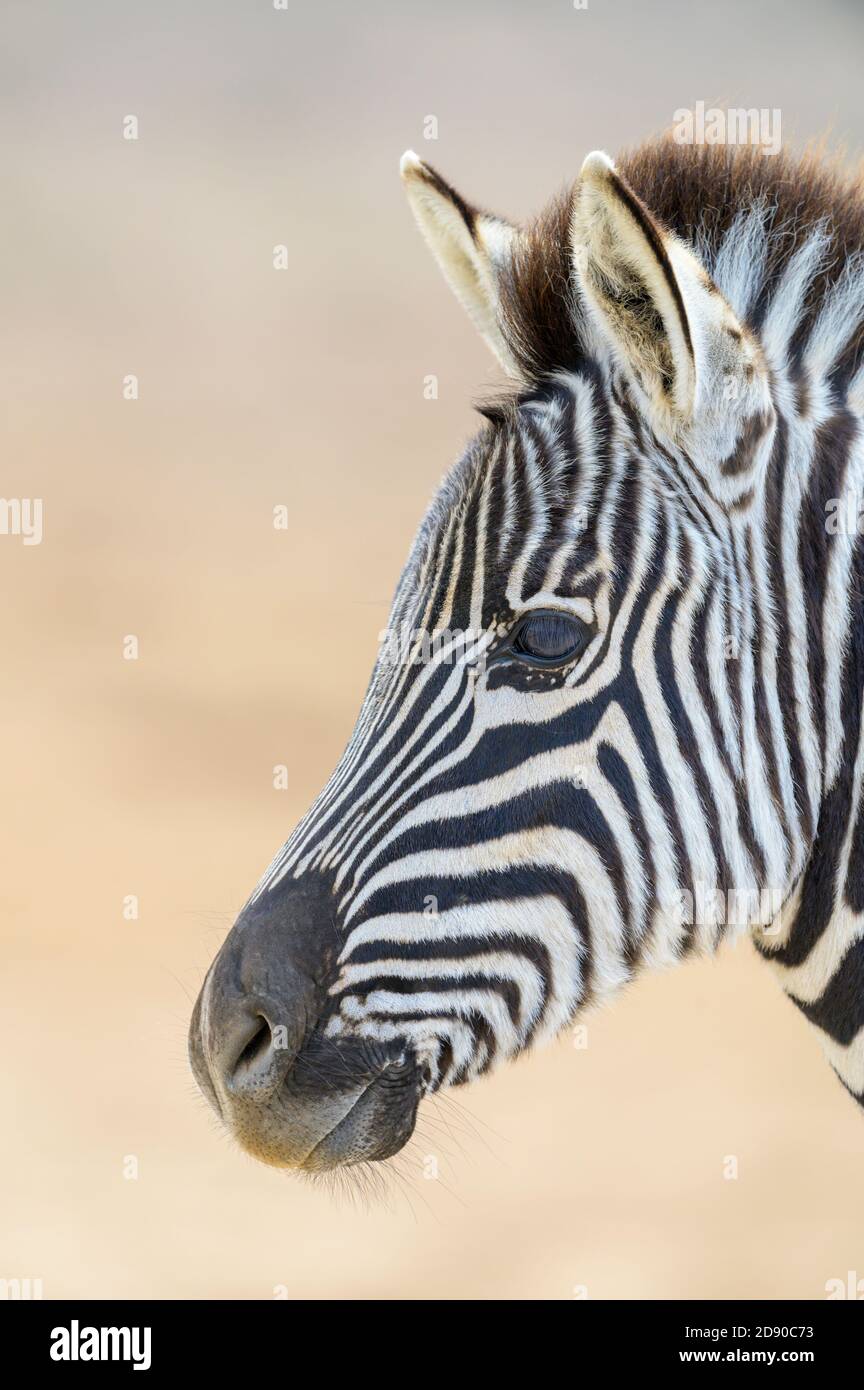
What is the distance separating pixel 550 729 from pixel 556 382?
0.74 metres

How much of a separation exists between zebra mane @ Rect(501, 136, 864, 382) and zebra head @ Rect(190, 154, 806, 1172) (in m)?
0.22

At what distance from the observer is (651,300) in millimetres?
2186

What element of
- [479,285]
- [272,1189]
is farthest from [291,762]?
[479,285]

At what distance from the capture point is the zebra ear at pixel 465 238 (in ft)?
8.68

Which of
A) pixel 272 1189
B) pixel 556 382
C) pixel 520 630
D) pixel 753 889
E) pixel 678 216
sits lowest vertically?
pixel 272 1189

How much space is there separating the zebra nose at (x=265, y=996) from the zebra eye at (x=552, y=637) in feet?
1.88

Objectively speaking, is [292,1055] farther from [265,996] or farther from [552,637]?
[552,637]

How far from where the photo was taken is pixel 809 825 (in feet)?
7.29

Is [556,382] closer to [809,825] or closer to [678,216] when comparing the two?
[678,216]

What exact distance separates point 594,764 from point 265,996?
0.70 metres
